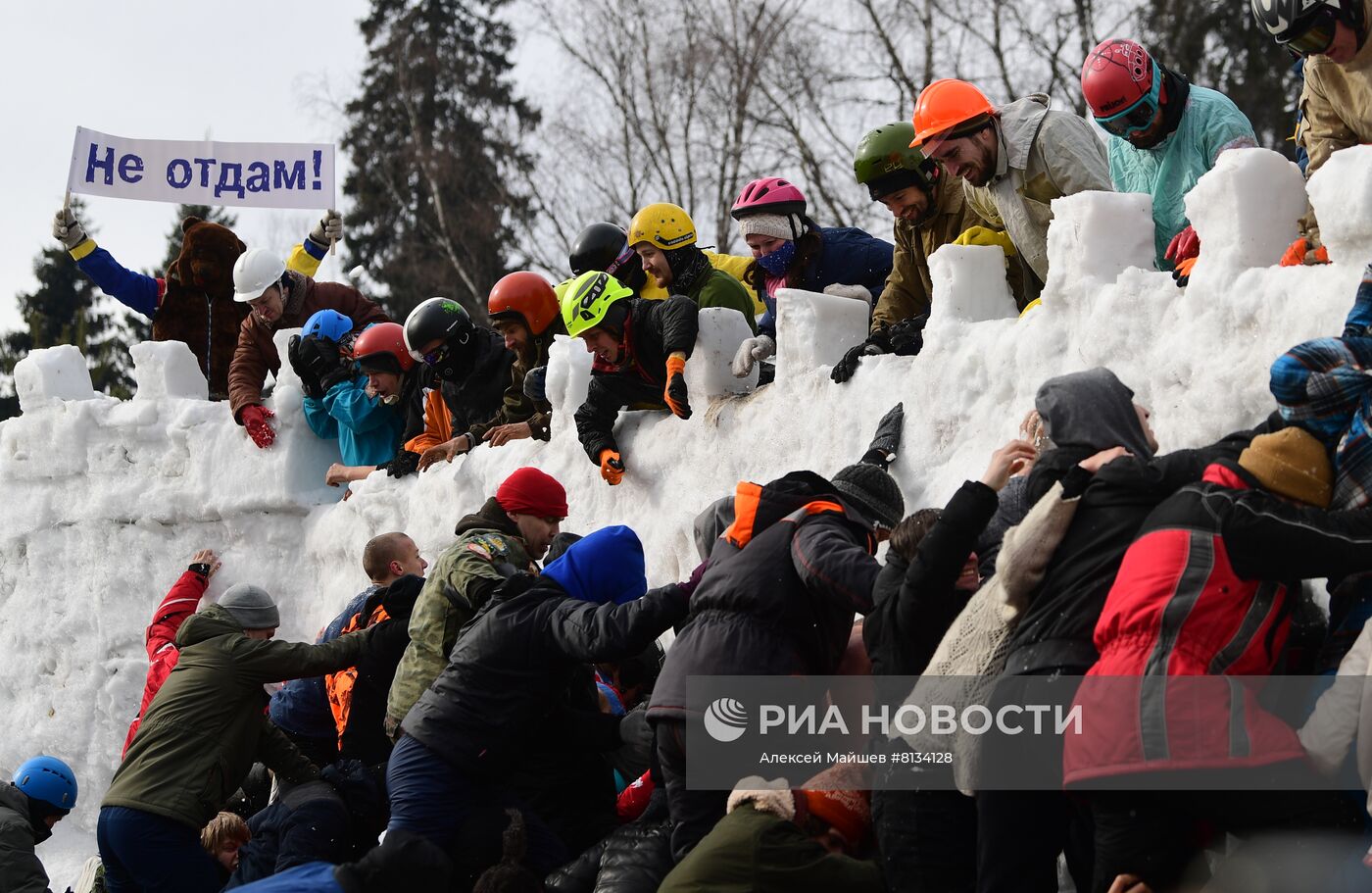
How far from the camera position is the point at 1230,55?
20.3 meters

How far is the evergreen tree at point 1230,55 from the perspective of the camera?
64.5 ft

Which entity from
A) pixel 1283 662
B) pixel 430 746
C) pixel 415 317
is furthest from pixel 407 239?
pixel 1283 662

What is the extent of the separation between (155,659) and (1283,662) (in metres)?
6.15

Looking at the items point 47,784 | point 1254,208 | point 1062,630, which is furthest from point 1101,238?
point 47,784

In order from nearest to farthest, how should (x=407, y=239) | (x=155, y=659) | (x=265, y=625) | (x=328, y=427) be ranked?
(x=265, y=625)
(x=155, y=659)
(x=328, y=427)
(x=407, y=239)

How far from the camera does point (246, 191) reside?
1126 centimetres

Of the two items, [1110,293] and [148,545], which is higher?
[1110,293]

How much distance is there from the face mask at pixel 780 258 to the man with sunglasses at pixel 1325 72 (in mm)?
2580

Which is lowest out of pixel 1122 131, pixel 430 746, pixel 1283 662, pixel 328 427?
pixel 430 746

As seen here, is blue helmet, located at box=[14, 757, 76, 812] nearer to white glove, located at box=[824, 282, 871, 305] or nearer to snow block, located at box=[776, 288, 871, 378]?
snow block, located at box=[776, 288, 871, 378]

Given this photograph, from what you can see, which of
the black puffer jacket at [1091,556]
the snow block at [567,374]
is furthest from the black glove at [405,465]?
the black puffer jacket at [1091,556]

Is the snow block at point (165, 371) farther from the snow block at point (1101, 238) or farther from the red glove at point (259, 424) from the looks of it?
the snow block at point (1101, 238)

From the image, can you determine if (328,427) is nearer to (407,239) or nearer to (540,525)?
(540,525)

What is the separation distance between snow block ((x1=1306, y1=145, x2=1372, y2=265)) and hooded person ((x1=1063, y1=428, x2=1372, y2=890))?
0.96 m
